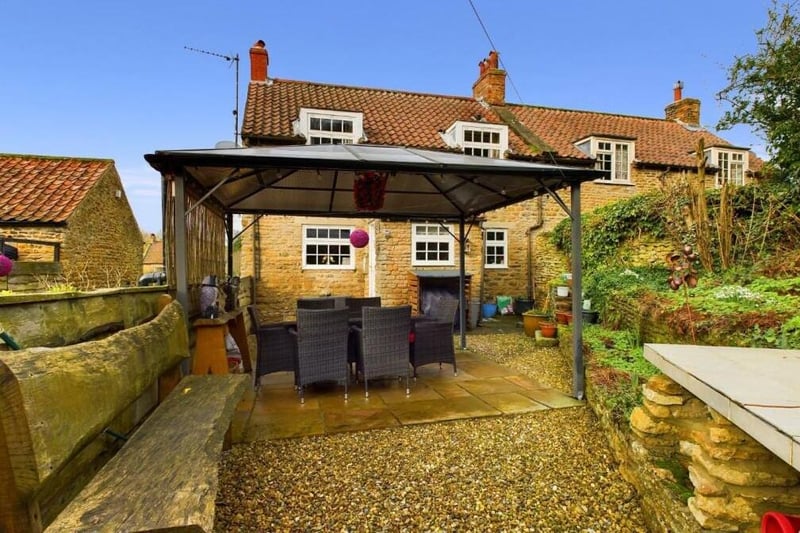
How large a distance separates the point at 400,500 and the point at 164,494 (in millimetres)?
1408

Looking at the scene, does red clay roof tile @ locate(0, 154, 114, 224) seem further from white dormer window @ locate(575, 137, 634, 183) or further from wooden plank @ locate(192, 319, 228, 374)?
white dormer window @ locate(575, 137, 634, 183)

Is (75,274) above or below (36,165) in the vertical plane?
below

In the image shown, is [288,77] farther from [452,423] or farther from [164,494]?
[164,494]

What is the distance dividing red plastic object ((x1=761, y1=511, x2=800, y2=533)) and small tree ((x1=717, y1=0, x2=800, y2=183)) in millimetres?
7977

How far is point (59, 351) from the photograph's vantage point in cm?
163

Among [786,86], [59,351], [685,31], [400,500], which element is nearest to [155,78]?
[59,351]

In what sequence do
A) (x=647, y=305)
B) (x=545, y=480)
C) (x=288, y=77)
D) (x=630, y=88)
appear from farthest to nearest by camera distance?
(x=288, y=77)
(x=630, y=88)
(x=647, y=305)
(x=545, y=480)

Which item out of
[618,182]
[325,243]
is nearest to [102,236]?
[325,243]

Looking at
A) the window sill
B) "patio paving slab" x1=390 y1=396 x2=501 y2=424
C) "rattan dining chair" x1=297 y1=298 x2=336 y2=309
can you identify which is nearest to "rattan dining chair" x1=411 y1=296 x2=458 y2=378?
"patio paving slab" x1=390 y1=396 x2=501 y2=424

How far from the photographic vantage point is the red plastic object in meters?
1.29

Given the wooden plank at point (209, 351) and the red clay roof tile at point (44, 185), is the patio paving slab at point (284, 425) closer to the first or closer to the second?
the wooden plank at point (209, 351)

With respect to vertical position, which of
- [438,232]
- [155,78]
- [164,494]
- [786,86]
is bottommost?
[164,494]

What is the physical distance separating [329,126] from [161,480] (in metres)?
10.2

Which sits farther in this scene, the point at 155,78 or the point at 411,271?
the point at 411,271
